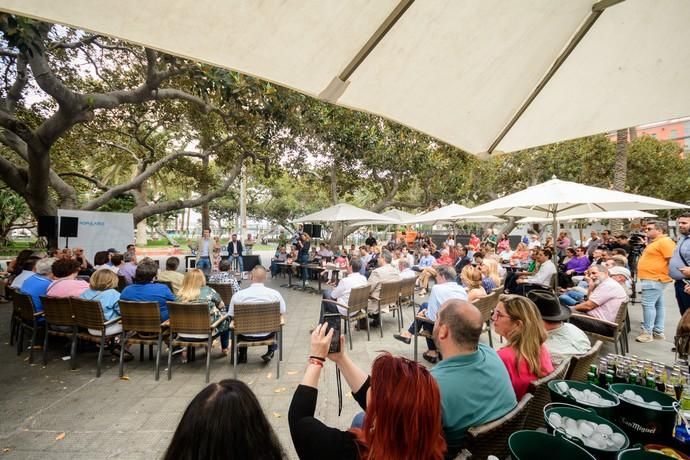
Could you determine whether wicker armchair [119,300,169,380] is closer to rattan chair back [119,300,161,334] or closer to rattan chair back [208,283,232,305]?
rattan chair back [119,300,161,334]

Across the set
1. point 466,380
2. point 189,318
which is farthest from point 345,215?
point 466,380

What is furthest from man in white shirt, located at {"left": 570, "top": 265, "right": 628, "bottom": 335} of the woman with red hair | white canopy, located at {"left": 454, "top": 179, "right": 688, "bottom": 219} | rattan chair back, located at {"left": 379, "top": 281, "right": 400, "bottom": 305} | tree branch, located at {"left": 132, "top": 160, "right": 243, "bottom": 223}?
tree branch, located at {"left": 132, "top": 160, "right": 243, "bottom": 223}

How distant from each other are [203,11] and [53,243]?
38.7ft

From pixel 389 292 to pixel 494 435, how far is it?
459 cm

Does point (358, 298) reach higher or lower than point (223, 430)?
lower

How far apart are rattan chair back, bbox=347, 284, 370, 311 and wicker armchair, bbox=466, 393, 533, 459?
12.5 ft

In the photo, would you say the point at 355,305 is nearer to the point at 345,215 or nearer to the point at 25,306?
the point at 25,306

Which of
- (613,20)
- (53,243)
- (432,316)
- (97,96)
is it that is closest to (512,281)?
(432,316)

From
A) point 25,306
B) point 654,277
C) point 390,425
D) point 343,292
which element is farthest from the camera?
point 343,292

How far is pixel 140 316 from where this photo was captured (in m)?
4.21

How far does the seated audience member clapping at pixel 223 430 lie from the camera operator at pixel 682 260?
6338 mm

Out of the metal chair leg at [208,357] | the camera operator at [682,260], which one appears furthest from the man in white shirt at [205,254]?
the camera operator at [682,260]

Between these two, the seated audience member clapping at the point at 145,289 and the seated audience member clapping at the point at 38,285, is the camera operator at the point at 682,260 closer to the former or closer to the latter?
the seated audience member clapping at the point at 145,289

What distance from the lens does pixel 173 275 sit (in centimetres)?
598
